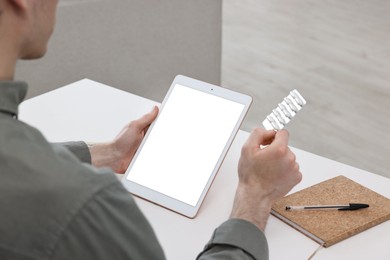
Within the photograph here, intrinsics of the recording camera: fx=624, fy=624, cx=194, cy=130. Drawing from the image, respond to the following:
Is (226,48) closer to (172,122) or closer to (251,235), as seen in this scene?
(172,122)

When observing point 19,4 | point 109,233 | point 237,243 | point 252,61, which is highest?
point 19,4

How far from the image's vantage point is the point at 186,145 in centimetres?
123

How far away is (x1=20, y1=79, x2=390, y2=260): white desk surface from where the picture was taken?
1.05 metres

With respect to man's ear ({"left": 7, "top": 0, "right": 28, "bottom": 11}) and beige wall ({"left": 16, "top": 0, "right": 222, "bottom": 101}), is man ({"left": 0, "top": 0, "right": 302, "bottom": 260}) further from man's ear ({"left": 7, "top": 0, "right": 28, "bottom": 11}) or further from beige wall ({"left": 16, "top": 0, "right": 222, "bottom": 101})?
beige wall ({"left": 16, "top": 0, "right": 222, "bottom": 101})

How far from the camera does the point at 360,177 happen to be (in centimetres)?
125

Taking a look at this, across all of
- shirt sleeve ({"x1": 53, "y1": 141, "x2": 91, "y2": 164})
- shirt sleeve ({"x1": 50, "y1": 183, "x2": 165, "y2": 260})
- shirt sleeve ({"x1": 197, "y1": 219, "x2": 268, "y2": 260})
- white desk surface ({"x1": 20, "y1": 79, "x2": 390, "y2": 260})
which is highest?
shirt sleeve ({"x1": 50, "y1": 183, "x2": 165, "y2": 260})

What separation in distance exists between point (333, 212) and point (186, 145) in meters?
0.31

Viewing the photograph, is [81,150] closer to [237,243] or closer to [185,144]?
[185,144]

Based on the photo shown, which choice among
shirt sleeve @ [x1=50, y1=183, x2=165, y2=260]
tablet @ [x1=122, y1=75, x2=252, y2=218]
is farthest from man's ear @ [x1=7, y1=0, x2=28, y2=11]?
tablet @ [x1=122, y1=75, x2=252, y2=218]

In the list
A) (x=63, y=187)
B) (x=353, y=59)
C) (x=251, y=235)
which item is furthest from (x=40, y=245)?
(x=353, y=59)

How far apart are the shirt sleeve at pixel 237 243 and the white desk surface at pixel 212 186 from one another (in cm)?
9

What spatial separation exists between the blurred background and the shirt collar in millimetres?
1560

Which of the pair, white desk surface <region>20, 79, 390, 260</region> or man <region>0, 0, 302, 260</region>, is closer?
man <region>0, 0, 302, 260</region>

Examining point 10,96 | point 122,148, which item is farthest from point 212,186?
point 10,96
